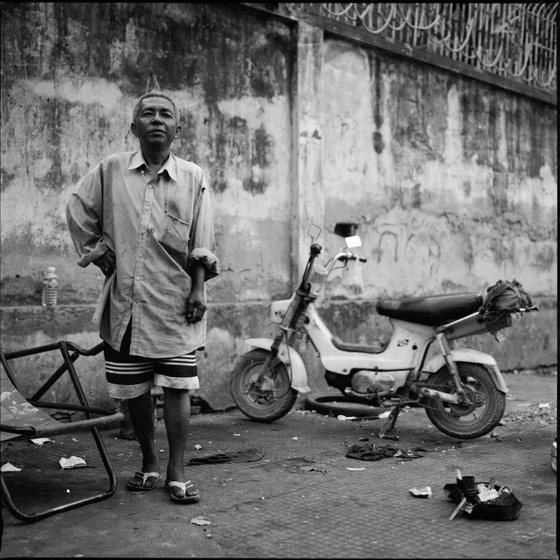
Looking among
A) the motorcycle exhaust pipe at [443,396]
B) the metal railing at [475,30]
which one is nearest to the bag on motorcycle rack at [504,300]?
the motorcycle exhaust pipe at [443,396]

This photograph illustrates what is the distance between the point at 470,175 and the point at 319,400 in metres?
3.72

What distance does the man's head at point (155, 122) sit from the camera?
412cm

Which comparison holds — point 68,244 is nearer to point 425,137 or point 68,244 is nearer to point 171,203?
point 171,203

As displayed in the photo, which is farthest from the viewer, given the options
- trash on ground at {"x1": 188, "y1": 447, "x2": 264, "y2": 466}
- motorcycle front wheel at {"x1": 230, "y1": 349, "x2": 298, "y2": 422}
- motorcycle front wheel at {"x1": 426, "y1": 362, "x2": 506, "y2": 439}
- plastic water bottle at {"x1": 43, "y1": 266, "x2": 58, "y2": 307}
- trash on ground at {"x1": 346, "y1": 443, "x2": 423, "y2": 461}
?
motorcycle front wheel at {"x1": 230, "y1": 349, "x2": 298, "y2": 422}

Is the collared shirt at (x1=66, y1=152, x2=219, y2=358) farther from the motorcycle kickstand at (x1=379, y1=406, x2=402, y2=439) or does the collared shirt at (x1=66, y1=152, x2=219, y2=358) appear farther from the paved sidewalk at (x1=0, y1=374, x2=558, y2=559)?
the motorcycle kickstand at (x1=379, y1=406, x2=402, y2=439)

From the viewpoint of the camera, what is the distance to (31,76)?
5914 millimetres

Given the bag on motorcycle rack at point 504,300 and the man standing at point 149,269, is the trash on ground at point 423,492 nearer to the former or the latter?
the man standing at point 149,269

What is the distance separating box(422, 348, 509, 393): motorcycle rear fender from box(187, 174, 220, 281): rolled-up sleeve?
6.88 feet

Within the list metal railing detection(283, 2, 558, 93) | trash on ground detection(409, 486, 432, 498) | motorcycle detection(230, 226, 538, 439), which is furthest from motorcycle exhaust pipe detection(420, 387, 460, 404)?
metal railing detection(283, 2, 558, 93)

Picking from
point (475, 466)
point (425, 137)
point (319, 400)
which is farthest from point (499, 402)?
point (425, 137)

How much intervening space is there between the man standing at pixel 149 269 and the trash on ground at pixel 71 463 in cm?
70

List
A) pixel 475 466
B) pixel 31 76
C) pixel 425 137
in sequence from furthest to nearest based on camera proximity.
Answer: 1. pixel 425 137
2. pixel 31 76
3. pixel 475 466

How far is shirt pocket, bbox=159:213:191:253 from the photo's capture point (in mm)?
4086

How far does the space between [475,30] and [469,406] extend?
5.55 m
